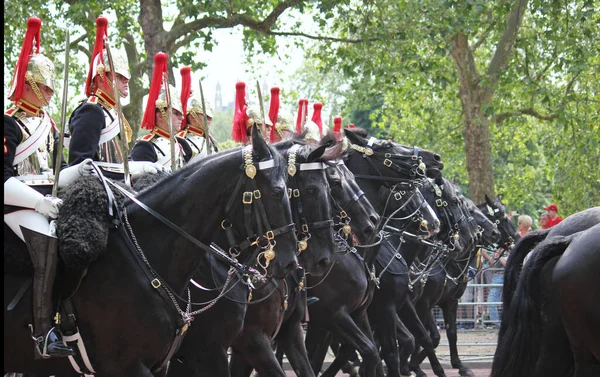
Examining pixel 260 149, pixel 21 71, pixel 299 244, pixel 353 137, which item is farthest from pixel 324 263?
pixel 353 137

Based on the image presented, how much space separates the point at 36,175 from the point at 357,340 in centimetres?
345

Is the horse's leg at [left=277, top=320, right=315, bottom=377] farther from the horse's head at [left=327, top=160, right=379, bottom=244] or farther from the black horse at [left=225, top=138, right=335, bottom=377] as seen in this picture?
the horse's head at [left=327, top=160, right=379, bottom=244]

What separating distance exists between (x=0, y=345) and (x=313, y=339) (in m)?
4.29

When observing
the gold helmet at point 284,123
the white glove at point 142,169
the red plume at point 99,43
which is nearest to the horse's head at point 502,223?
the gold helmet at point 284,123

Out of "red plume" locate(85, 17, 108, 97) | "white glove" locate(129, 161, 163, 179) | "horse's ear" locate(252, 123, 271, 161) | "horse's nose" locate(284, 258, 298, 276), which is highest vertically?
"red plume" locate(85, 17, 108, 97)

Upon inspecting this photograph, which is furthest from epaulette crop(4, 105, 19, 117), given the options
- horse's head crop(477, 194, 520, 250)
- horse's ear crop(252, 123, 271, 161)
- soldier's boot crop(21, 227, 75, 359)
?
horse's head crop(477, 194, 520, 250)

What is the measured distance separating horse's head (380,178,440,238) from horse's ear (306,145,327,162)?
2.76m

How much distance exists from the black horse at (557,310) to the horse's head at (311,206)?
126 cm

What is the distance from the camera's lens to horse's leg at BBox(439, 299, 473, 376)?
39.0 feet

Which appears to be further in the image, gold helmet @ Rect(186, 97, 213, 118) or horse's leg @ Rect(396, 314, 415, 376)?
horse's leg @ Rect(396, 314, 415, 376)

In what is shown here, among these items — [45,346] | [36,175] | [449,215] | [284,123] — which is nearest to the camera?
[45,346]

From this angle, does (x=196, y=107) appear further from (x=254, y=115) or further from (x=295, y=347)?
(x=295, y=347)

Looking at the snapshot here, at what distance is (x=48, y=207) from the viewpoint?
5.39 metres

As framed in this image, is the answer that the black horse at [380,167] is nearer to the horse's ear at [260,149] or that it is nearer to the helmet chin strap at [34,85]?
the horse's ear at [260,149]
